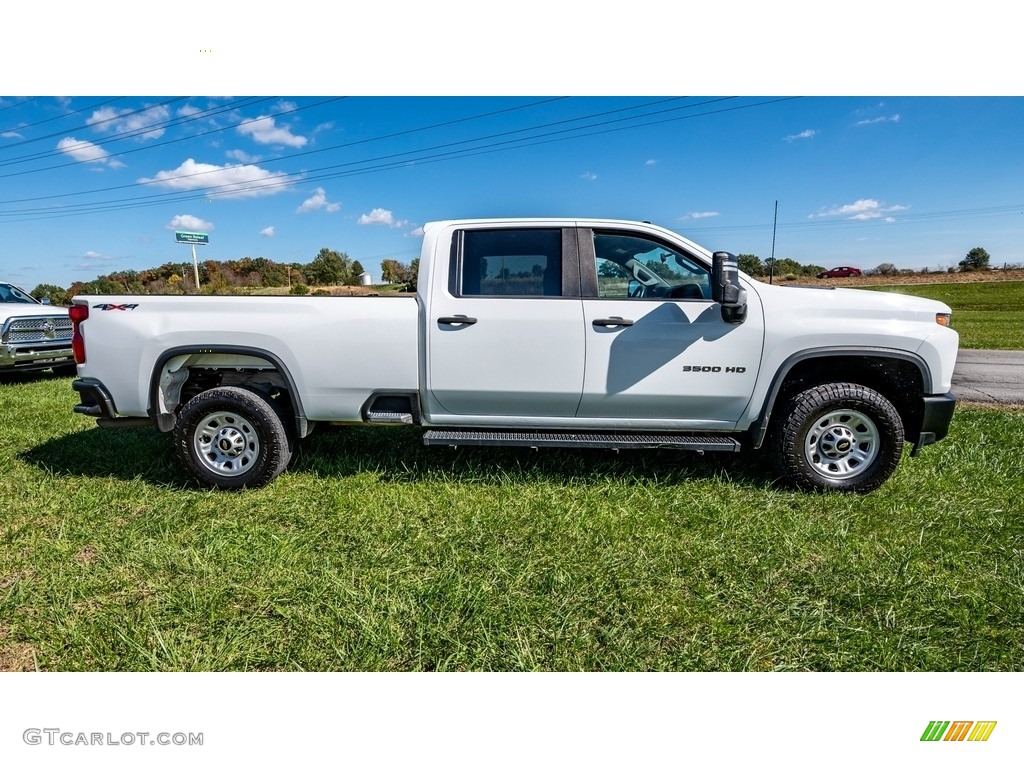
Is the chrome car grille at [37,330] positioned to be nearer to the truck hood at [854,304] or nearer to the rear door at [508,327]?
the rear door at [508,327]

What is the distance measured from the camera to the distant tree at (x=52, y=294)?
30.3 feet

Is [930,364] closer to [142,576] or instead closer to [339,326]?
[339,326]

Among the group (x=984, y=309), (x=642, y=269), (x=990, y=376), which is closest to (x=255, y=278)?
(x=642, y=269)

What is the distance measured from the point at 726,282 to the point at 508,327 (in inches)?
55.0

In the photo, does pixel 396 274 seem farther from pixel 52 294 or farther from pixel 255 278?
pixel 52 294

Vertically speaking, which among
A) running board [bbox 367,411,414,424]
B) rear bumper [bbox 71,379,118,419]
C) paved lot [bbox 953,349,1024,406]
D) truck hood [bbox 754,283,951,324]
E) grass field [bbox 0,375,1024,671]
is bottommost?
grass field [bbox 0,375,1024,671]

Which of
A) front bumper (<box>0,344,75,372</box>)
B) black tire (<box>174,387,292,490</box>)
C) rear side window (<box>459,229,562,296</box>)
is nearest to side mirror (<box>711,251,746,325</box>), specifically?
rear side window (<box>459,229,562,296</box>)

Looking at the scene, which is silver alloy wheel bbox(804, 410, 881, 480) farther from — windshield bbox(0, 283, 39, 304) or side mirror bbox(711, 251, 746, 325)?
windshield bbox(0, 283, 39, 304)

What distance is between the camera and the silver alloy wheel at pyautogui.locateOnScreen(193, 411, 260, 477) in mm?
3594

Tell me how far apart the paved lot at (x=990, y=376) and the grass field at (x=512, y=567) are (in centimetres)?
328

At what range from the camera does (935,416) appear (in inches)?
132

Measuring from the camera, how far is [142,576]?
260cm

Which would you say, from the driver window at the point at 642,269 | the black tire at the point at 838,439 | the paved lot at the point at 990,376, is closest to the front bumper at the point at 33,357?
the driver window at the point at 642,269

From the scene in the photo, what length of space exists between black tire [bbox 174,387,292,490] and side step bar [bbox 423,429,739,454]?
3.67 ft
